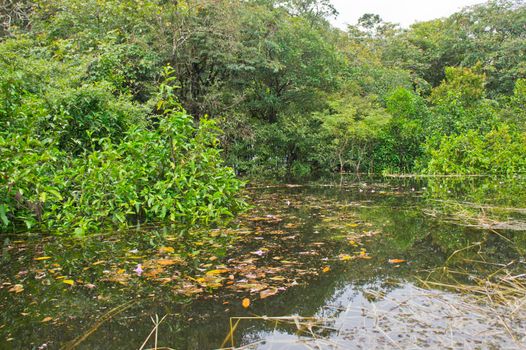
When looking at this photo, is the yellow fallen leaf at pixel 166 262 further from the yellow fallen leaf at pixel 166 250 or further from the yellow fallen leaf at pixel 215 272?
the yellow fallen leaf at pixel 215 272

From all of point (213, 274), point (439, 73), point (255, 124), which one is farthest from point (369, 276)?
point (439, 73)

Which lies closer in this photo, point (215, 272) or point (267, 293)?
point (267, 293)

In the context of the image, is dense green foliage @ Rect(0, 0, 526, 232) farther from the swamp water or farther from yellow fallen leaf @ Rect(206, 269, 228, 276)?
yellow fallen leaf @ Rect(206, 269, 228, 276)

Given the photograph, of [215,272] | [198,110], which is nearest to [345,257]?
[215,272]

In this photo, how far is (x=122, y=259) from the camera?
3.20m

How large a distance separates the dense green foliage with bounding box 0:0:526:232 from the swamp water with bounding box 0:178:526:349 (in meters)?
0.73

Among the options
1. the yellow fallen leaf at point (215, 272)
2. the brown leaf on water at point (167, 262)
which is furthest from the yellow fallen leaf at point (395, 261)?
the brown leaf on water at point (167, 262)

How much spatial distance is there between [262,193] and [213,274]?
205 inches

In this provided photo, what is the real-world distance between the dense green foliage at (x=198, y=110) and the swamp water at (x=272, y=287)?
2.40 feet

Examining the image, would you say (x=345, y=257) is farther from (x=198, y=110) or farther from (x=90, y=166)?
(x=198, y=110)

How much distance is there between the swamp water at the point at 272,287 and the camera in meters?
1.88

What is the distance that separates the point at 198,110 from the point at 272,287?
35.3 feet

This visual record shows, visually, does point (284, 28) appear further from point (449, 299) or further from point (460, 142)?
point (449, 299)

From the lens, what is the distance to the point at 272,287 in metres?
2.55
